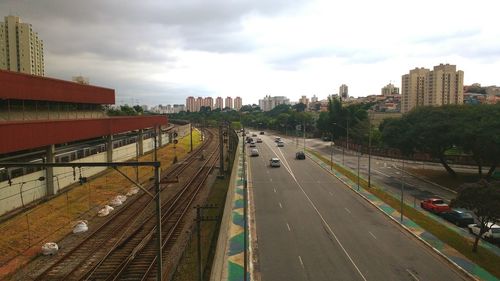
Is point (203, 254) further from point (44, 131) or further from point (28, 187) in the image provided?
point (44, 131)

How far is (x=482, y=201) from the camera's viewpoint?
22516mm

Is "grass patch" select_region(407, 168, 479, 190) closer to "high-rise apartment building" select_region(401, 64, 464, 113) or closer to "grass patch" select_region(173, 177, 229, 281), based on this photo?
"grass patch" select_region(173, 177, 229, 281)

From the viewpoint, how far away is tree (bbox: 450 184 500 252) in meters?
22.0

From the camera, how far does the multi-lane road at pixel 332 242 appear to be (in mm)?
19906

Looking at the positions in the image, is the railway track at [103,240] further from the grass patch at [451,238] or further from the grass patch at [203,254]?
the grass patch at [451,238]

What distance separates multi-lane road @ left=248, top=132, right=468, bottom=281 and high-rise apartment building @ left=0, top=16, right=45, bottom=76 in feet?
325

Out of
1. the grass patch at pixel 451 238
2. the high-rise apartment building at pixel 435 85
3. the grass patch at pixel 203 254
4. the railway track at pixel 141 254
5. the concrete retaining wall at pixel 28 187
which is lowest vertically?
the grass patch at pixel 451 238

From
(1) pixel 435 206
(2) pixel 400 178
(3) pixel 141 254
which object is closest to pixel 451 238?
(1) pixel 435 206

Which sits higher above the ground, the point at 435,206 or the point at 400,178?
the point at 435,206

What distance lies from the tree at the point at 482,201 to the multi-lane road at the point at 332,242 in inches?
138

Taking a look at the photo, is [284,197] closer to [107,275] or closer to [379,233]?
[379,233]

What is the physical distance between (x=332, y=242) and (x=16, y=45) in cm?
11453

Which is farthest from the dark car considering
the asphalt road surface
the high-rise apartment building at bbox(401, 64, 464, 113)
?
the high-rise apartment building at bbox(401, 64, 464, 113)

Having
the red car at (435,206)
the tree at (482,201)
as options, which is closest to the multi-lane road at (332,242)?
the tree at (482,201)
